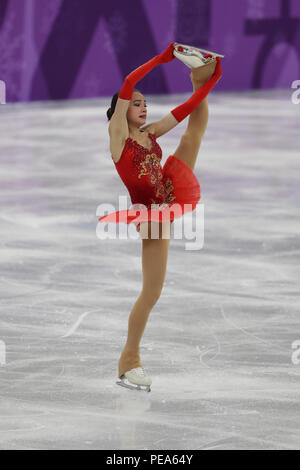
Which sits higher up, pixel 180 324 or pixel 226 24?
pixel 226 24

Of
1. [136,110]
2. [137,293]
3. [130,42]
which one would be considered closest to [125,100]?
[136,110]

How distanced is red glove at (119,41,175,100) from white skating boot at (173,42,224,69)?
0.04 m

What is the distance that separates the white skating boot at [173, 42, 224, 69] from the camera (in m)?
4.62

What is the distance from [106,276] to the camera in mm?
7059

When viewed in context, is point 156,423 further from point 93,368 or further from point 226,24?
point 226,24

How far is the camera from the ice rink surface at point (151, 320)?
450cm

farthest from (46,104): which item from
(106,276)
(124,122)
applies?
(124,122)

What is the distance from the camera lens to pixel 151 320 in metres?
6.12

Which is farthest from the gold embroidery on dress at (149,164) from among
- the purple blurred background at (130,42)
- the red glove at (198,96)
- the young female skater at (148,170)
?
the purple blurred background at (130,42)

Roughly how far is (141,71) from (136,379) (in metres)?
1.45

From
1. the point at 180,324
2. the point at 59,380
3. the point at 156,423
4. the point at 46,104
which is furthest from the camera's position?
the point at 46,104

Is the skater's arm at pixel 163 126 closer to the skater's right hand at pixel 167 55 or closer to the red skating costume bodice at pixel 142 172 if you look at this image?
the red skating costume bodice at pixel 142 172

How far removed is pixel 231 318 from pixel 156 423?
1.70 m

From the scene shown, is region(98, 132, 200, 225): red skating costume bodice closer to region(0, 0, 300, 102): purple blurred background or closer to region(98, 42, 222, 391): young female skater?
region(98, 42, 222, 391): young female skater
